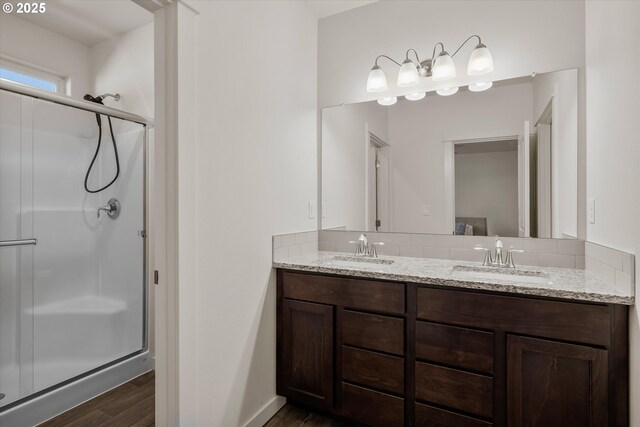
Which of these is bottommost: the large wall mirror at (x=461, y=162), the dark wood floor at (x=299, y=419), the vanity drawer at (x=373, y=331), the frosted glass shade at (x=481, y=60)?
the dark wood floor at (x=299, y=419)

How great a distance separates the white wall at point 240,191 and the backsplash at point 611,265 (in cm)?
161

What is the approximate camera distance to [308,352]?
1.83 m

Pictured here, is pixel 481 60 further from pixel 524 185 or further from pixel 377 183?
pixel 377 183

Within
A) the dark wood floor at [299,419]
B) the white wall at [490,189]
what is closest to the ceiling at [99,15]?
the white wall at [490,189]

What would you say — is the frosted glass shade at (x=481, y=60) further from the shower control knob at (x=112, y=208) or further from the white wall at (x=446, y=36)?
the shower control knob at (x=112, y=208)

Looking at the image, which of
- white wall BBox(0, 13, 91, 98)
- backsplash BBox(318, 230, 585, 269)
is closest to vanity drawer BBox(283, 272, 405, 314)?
backsplash BBox(318, 230, 585, 269)

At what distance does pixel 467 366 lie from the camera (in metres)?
1.43

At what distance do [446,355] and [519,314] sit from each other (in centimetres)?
37

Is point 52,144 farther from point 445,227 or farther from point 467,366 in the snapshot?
point 467,366

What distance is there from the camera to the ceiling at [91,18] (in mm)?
2230

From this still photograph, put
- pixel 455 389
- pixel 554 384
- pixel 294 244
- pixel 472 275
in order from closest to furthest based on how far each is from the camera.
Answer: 1. pixel 554 384
2. pixel 455 389
3. pixel 472 275
4. pixel 294 244

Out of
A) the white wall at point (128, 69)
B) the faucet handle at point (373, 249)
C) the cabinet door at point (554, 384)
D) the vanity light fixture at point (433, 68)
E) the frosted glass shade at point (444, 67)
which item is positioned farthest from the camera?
the white wall at point (128, 69)

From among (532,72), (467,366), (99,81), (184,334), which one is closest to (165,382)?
(184,334)

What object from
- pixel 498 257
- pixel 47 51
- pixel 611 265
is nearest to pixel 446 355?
pixel 498 257
